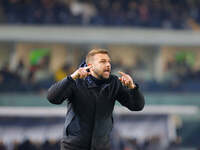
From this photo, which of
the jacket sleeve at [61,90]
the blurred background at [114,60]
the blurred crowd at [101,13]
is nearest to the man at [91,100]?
the jacket sleeve at [61,90]

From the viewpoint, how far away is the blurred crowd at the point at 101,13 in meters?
13.4

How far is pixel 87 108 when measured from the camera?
275 cm

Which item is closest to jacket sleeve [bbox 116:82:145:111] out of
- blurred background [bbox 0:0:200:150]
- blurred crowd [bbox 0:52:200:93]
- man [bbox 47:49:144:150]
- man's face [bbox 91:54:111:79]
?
man [bbox 47:49:144:150]

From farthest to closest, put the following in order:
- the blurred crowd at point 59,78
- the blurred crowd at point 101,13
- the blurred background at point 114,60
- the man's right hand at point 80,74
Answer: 1. the blurred crowd at point 101,13
2. the blurred crowd at point 59,78
3. the blurred background at point 114,60
4. the man's right hand at point 80,74

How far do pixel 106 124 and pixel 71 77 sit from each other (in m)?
0.40

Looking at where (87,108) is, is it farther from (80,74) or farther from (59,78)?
(59,78)

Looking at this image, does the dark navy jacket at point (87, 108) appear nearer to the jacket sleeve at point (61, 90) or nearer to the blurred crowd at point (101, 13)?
the jacket sleeve at point (61, 90)

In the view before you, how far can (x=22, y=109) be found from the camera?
39.6 feet

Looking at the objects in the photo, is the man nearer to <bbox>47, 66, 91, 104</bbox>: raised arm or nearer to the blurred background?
<bbox>47, 66, 91, 104</bbox>: raised arm

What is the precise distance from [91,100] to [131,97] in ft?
0.91

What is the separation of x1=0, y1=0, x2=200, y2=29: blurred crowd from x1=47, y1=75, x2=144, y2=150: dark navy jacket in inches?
420

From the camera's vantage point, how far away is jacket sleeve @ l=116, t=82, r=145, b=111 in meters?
2.80

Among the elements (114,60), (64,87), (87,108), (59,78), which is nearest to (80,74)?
(64,87)

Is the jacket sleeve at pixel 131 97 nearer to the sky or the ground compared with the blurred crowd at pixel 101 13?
nearer to the ground
